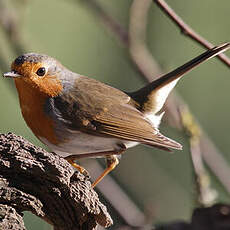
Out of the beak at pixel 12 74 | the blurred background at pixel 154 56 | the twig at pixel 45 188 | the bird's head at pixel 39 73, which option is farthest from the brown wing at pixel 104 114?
the blurred background at pixel 154 56

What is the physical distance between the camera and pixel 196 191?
138 inches

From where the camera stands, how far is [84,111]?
421cm

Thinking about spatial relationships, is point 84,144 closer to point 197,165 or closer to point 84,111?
point 84,111

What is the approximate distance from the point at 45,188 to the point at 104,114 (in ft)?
5.49

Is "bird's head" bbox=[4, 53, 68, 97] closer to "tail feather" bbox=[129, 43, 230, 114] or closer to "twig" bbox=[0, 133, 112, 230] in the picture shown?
"tail feather" bbox=[129, 43, 230, 114]

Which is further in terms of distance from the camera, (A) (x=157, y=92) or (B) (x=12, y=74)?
(A) (x=157, y=92)

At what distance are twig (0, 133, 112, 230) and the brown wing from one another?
125 cm

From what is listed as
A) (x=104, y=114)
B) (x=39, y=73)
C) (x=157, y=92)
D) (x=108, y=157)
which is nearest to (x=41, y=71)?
(x=39, y=73)

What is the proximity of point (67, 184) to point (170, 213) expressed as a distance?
2.80 m

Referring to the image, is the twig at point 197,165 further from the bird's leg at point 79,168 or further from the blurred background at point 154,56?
the blurred background at point 154,56

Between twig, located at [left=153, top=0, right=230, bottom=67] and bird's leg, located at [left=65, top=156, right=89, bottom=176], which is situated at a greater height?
twig, located at [left=153, top=0, right=230, bottom=67]

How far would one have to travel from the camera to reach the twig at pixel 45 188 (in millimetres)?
2617

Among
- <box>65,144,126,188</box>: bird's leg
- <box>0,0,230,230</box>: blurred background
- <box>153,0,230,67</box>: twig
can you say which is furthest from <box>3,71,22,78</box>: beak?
<box>0,0,230,230</box>: blurred background

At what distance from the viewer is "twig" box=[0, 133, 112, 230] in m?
2.62
